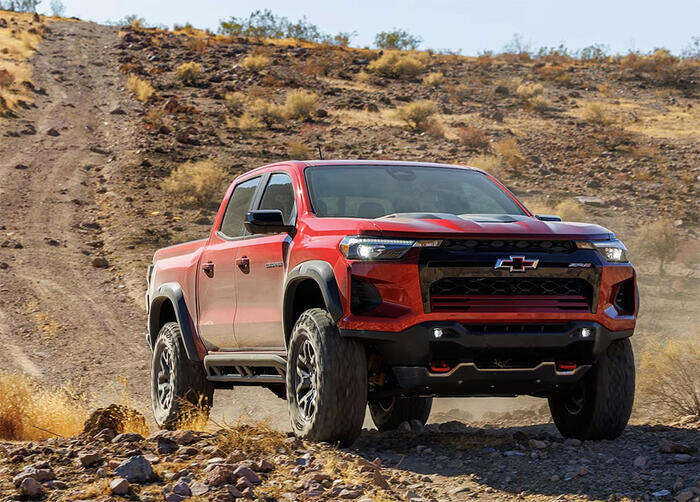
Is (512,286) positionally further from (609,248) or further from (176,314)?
(176,314)

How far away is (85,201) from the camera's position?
25250 millimetres

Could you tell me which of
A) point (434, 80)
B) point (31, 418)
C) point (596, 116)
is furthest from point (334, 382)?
point (434, 80)

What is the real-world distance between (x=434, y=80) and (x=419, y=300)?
35.2m

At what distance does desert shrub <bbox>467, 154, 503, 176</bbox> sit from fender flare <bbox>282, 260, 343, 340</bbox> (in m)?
20.7

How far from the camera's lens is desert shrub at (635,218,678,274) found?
67.4 feet

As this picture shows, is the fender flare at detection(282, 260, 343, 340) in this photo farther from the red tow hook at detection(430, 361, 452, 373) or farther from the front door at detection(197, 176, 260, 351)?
the front door at detection(197, 176, 260, 351)

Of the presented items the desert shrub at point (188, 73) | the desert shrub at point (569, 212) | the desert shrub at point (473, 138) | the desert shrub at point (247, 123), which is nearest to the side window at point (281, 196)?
the desert shrub at point (569, 212)

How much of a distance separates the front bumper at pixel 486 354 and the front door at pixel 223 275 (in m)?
1.75

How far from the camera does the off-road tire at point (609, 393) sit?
6312 mm

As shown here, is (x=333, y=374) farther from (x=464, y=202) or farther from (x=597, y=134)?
(x=597, y=134)

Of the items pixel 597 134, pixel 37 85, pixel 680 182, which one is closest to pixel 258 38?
pixel 37 85

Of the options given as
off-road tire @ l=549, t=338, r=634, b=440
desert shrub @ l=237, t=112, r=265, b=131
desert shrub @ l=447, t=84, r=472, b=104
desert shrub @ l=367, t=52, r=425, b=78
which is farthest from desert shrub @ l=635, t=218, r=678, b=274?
desert shrub @ l=367, t=52, r=425, b=78

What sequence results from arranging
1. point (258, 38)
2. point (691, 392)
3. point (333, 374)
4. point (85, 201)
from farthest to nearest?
point (258, 38) → point (85, 201) → point (691, 392) → point (333, 374)

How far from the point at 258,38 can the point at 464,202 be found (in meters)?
45.1
